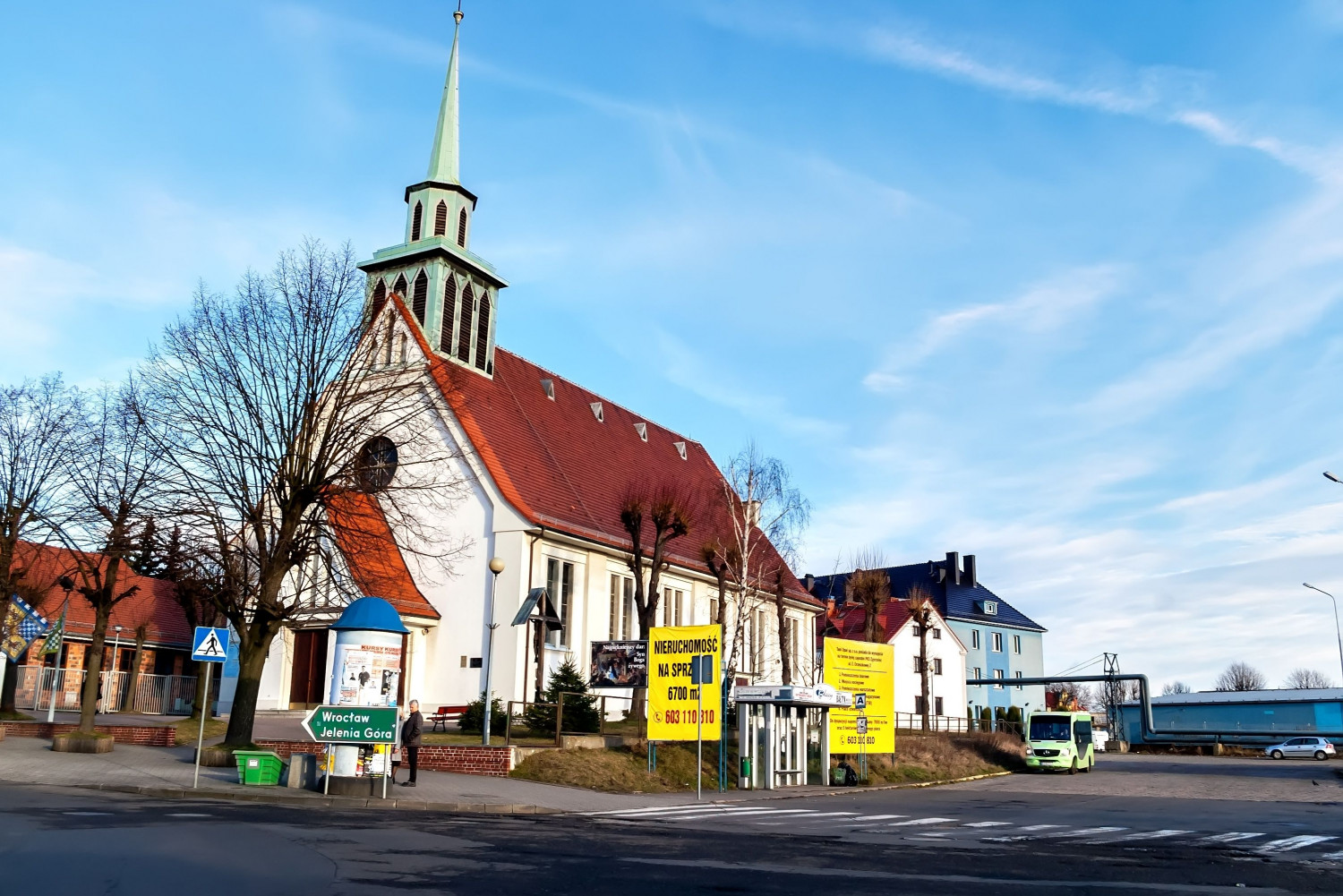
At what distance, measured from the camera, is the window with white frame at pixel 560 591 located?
1448 inches

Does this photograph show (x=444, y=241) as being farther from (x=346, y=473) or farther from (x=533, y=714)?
(x=533, y=714)

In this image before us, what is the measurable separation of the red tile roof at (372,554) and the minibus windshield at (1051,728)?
24591 mm

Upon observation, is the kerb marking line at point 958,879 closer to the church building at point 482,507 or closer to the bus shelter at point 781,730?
the bus shelter at point 781,730

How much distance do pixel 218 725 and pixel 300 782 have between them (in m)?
13.8

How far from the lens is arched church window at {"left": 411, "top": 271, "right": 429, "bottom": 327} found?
131 ft

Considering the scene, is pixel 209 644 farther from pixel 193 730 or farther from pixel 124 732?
pixel 193 730

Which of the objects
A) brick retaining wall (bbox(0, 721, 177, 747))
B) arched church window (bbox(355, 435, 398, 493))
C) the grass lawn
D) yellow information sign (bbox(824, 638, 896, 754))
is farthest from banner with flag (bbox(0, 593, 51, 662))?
yellow information sign (bbox(824, 638, 896, 754))

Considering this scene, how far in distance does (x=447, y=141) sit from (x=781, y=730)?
2704cm

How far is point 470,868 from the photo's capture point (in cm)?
1000

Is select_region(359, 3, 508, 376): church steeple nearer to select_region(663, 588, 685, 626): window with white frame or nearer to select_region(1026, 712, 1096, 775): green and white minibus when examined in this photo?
select_region(663, 588, 685, 626): window with white frame

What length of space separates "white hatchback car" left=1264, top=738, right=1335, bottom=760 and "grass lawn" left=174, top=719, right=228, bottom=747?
5773 centimetres

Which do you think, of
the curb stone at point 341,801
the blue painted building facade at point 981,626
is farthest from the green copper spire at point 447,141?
the blue painted building facade at point 981,626

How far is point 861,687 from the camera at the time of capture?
3150 cm

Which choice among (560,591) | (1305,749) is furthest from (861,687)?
(1305,749)
